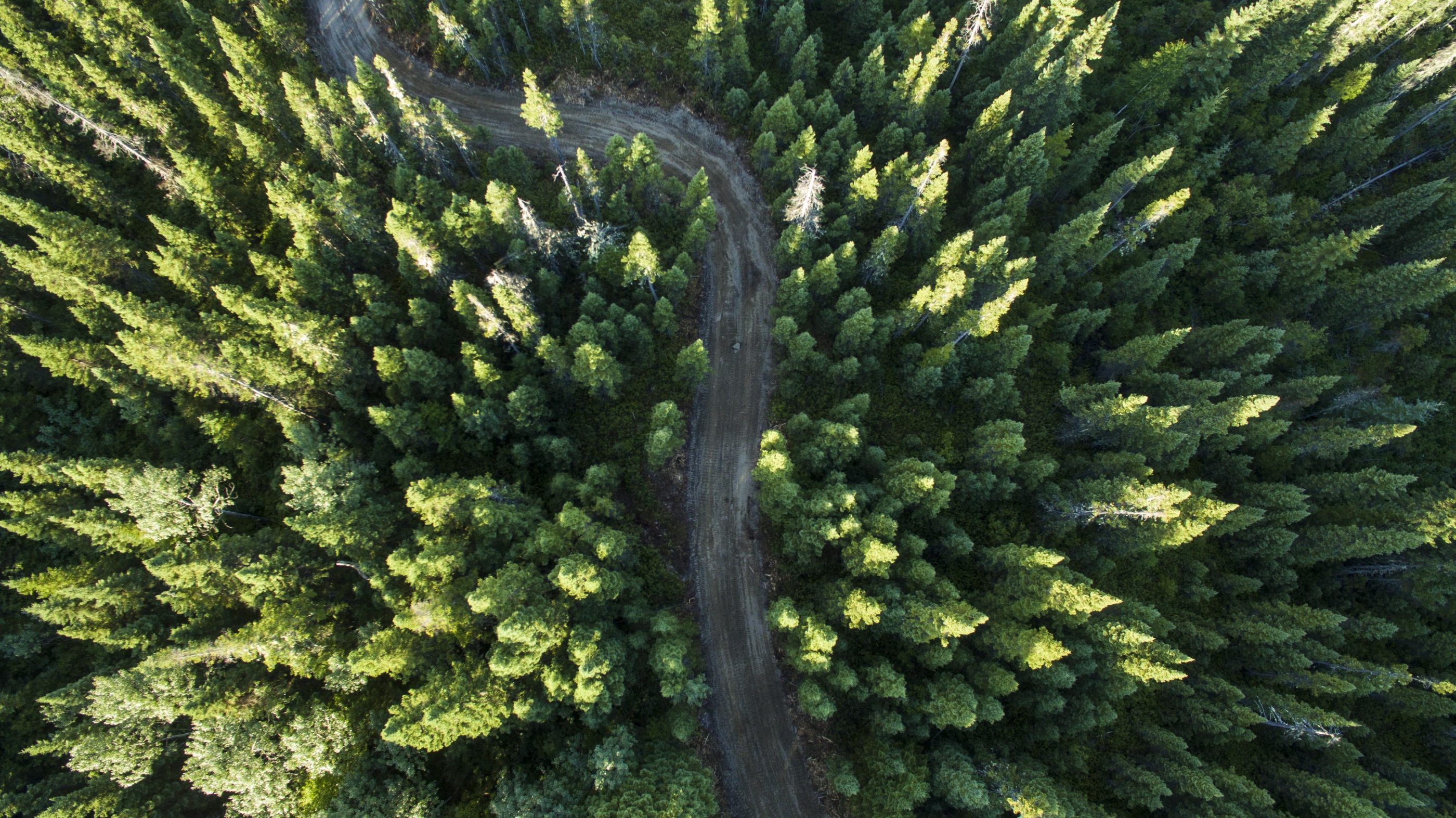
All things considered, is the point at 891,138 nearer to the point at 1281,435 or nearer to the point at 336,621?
the point at 1281,435

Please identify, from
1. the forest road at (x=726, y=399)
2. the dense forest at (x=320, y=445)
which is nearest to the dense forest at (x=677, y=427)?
the dense forest at (x=320, y=445)

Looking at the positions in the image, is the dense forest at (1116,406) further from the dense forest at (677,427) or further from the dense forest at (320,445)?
the dense forest at (320,445)

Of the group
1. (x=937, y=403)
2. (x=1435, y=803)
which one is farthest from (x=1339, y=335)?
(x=937, y=403)

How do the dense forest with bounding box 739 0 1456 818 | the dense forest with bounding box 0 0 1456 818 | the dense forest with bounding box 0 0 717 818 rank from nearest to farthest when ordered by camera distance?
the dense forest with bounding box 0 0 717 818, the dense forest with bounding box 0 0 1456 818, the dense forest with bounding box 739 0 1456 818

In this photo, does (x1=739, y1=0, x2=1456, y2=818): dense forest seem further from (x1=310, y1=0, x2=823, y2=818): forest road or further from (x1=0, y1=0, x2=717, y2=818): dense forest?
(x1=0, y1=0, x2=717, y2=818): dense forest

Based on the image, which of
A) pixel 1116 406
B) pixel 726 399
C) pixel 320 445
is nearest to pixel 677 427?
pixel 726 399

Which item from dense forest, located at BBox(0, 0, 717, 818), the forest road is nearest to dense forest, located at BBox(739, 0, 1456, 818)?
the forest road
